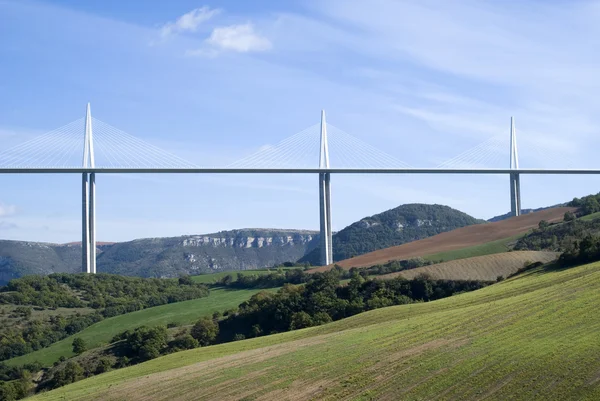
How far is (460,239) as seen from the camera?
7425 centimetres

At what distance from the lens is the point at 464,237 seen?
7469 centimetres

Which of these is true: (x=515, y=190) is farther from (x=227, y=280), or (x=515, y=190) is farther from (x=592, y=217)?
(x=227, y=280)

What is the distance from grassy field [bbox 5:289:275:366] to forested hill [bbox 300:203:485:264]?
58.0 m

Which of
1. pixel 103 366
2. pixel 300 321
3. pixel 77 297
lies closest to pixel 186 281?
pixel 77 297

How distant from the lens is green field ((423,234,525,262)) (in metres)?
64.3

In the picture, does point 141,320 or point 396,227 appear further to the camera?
point 396,227

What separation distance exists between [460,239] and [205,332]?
116 feet

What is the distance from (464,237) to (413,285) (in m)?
29.0

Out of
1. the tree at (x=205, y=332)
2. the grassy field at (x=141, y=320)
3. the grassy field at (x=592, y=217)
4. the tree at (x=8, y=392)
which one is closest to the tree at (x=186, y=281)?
the grassy field at (x=141, y=320)

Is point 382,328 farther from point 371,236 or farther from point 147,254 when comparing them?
point 147,254

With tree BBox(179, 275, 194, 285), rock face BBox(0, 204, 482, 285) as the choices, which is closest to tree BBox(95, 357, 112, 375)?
→ tree BBox(179, 275, 194, 285)

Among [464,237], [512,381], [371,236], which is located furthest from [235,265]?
[512,381]

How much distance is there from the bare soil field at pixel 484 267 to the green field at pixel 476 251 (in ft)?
41.2

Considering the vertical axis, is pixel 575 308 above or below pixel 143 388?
above
